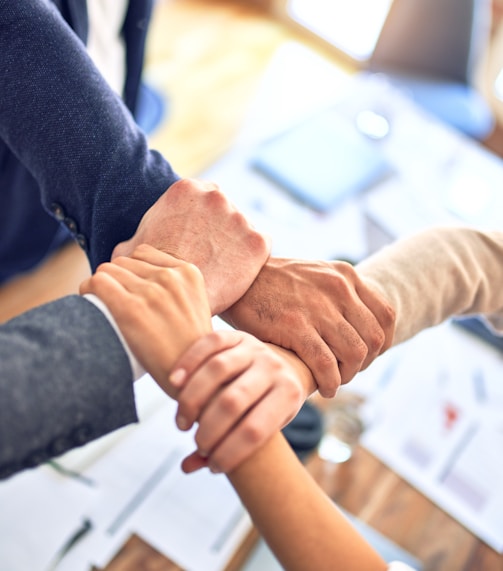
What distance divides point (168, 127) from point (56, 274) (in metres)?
1.37

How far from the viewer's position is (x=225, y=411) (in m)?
0.56

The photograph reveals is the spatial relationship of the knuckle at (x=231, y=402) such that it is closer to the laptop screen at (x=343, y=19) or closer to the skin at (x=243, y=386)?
the skin at (x=243, y=386)

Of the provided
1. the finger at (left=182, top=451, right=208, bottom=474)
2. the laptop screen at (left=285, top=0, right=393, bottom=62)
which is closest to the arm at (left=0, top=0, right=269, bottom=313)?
the finger at (left=182, top=451, right=208, bottom=474)

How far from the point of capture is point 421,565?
1.03 meters

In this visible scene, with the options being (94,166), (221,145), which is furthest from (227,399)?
(221,145)

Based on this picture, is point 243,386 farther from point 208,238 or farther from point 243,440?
point 208,238

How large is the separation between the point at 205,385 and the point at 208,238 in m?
0.26

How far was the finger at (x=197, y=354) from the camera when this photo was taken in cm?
57

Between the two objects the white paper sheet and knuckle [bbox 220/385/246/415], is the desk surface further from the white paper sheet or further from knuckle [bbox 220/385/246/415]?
knuckle [bbox 220/385/246/415]

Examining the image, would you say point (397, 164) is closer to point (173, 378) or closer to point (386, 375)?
point (386, 375)

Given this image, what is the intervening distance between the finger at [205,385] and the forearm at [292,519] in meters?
0.08

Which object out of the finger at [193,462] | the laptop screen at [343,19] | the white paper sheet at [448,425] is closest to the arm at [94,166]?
the finger at [193,462]

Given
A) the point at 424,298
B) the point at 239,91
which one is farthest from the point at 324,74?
the point at 424,298

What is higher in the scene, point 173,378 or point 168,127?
point 173,378
